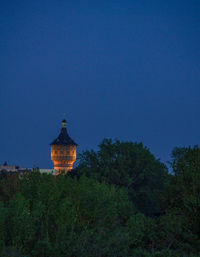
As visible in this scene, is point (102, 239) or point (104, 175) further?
point (104, 175)

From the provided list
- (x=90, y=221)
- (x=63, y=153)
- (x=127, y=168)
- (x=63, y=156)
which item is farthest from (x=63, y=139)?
(x=90, y=221)

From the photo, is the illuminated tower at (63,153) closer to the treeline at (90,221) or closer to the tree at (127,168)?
the tree at (127,168)

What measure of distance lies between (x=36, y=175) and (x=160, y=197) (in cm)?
752

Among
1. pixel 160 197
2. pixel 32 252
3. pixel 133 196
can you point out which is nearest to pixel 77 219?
pixel 32 252

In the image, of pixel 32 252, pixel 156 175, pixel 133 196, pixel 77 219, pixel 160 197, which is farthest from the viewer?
pixel 156 175

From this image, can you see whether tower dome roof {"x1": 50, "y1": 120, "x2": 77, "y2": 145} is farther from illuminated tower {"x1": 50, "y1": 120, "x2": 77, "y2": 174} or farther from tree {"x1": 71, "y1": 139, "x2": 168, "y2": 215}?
tree {"x1": 71, "y1": 139, "x2": 168, "y2": 215}

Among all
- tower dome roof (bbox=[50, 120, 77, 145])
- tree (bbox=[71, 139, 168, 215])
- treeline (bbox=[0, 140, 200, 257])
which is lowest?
treeline (bbox=[0, 140, 200, 257])

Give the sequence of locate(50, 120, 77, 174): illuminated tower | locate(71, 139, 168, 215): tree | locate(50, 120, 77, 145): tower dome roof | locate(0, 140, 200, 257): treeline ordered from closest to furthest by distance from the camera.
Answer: locate(0, 140, 200, 257): treeline
locate(71, 139, 168, 215): tree
locate(50, 120, 77, 174): illuminated tower
locate(50, 120, 77, 145): tower dome roof

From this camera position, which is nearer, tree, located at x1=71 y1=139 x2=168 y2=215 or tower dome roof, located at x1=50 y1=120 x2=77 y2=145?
tree, located at x1=71 y1=139 x2=168 y2=215

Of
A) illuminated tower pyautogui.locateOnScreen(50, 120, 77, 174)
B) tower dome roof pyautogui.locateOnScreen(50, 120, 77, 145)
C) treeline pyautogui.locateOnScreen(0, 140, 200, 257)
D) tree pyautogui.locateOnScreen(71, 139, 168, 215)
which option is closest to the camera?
treeline pyautogui.locateOnScreen(0, 140, 200, 257)

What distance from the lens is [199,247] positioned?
17.7m

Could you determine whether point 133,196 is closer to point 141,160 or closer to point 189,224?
point 141,160

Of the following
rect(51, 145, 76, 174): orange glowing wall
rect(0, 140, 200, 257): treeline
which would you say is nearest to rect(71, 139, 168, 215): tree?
rect(0, 140, 200, 257): treeline

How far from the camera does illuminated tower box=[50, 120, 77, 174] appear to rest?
9475 cm
